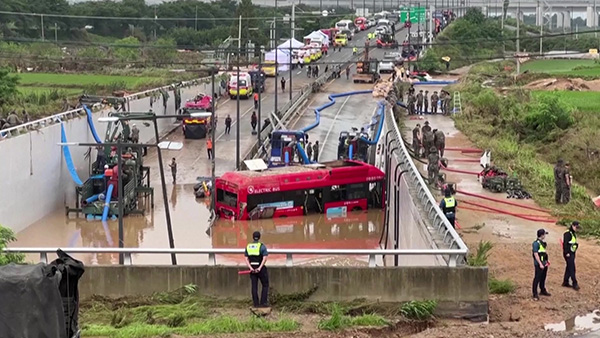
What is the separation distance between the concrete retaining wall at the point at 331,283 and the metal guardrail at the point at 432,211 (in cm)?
51

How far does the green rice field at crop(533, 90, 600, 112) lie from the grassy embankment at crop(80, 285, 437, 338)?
123 feet

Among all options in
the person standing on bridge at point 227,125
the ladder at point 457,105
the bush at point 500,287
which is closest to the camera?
the bush at point 500,287

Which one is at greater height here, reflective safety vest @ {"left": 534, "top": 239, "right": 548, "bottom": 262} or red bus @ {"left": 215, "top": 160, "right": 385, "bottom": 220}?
reflective safety vest @ {"left": 534, "top": 239, "right": 548, "bottom": 262}

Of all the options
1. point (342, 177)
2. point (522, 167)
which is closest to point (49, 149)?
point (342, 177)

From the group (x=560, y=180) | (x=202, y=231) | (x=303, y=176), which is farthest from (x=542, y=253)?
(x=303, y=176)

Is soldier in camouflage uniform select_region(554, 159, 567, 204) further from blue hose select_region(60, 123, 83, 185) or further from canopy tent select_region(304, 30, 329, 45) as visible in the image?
canopy tent select_region(304, 30, 329, 45)

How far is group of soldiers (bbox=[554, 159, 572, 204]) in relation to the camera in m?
26.8

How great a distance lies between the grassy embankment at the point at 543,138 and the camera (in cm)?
2867

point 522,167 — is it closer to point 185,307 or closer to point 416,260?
point 416,260

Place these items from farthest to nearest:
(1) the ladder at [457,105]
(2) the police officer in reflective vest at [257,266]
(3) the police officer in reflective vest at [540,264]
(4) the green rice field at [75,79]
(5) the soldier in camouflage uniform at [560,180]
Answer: (4) the green rice field at [75,79] → (1) the ladder at [457,105] → (5) the soldier in camouflage uniform at [560,180] → (3) the police officer in reflective vest at [540,264] → (2) the police officer in reflective vest at [257,266]

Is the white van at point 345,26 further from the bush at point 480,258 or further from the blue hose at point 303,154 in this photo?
the bush at point 480,258

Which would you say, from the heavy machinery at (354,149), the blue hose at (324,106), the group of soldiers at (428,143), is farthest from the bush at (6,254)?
the blue hose at (324,106)

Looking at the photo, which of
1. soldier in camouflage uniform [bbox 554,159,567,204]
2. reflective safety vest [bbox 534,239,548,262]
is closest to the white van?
soldier in camouflage uniform [bbox 554,159,567,204]

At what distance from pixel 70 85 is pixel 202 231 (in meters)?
36.5
